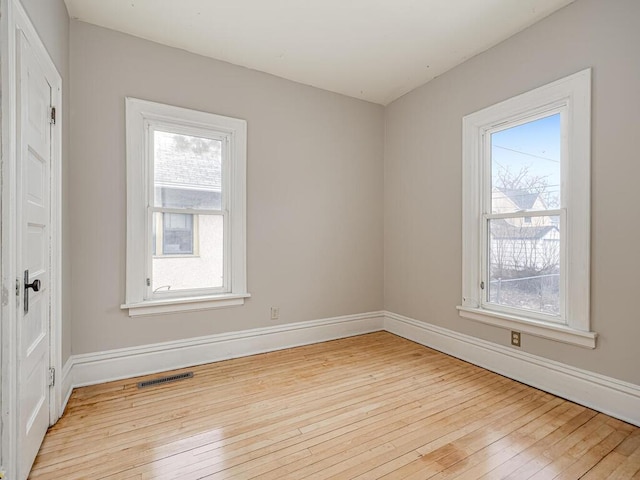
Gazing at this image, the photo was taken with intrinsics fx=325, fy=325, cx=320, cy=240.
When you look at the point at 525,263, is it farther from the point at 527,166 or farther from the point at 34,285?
the point at 34,285

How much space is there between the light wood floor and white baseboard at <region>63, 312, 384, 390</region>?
0.13 meters

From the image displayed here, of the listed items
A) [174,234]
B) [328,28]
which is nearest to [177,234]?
[174,234]

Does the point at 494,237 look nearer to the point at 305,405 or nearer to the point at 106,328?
the point at 305,405

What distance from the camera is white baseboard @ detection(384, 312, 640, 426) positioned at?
6.80ft

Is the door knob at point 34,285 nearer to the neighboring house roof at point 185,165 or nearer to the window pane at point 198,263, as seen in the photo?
the window pane at point 198,263

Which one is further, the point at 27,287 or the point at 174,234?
the point at 174,234

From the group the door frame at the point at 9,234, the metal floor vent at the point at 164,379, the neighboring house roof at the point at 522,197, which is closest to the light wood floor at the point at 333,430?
the metal floor vent at the point at 164,379

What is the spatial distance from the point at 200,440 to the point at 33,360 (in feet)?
3.21

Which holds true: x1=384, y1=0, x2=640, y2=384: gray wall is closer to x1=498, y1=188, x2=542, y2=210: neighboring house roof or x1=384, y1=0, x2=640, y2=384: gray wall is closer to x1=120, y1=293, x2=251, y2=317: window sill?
x1=498, y1=188, x2=542, y2=210: neighboring house roof

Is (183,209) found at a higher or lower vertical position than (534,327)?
higher

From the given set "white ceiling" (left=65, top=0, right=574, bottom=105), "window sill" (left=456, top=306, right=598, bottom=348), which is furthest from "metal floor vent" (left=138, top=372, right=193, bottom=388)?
"white ceiling" (left=65, top=0, right=574, bottom=105)

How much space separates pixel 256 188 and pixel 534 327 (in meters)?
2.71

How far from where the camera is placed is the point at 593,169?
87.4 inches

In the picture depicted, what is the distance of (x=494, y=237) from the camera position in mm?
2953
